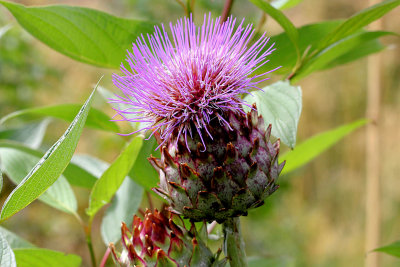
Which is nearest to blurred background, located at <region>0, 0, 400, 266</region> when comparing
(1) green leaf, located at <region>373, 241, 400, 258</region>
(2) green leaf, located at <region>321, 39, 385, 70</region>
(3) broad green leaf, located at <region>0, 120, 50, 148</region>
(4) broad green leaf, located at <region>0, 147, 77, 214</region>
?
(3) broad green leaf, located at <region>0, 120, 50, 148</region>

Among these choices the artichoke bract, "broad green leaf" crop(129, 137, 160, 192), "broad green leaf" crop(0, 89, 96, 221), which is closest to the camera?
"broad green leaf" crop(0, 89, 96, 221)

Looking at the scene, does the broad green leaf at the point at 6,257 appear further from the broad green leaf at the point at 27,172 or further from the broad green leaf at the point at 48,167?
the broad green leaf at the point at 27,172

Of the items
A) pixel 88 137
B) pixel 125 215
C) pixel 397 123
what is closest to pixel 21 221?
pixel 88 137

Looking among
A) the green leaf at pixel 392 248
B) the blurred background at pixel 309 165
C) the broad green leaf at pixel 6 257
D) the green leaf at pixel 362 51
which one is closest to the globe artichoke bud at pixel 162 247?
the broad green leaf at pixel 6 257

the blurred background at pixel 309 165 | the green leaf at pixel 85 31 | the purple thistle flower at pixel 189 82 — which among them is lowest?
the blurred background at pixel 309 165

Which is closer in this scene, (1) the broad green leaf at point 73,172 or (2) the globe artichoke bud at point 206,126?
(2) the globe artichoke bud at point 206,126

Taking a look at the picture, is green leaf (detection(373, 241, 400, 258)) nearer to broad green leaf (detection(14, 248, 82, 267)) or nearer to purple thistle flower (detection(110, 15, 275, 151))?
purple thistle flower (detection(110, 15, 275, 151))

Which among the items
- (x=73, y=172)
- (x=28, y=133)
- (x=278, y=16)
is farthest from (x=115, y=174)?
(x=28, y=133)
